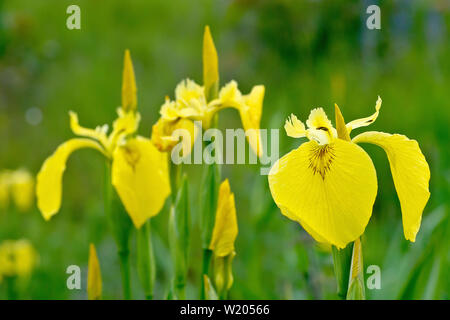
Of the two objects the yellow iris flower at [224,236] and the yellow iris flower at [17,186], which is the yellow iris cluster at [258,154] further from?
the yellow iris flower at [17,186]

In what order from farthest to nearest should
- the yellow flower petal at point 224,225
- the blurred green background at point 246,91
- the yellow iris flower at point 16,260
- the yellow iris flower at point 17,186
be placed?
the yellow iris flower at point 17,186
the yellow iris flower at point 16,260
the blurred green background at point 246,91
the yellow flower petal at point 224,225

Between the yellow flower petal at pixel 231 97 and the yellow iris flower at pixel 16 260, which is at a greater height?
the yellow flower petal at pixel 231 97

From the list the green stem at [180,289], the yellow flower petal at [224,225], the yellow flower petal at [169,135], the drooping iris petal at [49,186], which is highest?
the yellow flower petal at [169,135]

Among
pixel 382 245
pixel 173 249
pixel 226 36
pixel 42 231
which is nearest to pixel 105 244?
pixel 42 231

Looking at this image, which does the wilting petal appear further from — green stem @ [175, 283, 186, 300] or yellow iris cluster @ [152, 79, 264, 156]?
green stem @ [175, 283, 186, 300]

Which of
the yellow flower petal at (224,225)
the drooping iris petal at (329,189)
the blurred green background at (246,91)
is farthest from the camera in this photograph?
the blurred green background at (246,91)

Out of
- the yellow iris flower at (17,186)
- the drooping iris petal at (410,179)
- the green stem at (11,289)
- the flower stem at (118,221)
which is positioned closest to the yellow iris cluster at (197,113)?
the flower stem at (118,221)

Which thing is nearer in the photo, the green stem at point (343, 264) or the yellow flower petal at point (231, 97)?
the green stem at point (343, 264)
